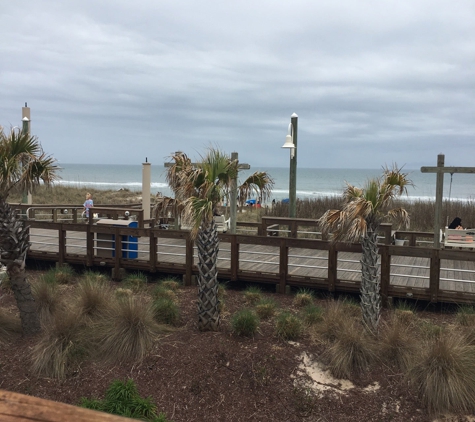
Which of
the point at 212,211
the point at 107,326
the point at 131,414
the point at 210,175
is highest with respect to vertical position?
the point at 210,175

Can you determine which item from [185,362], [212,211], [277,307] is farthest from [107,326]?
[277,307]

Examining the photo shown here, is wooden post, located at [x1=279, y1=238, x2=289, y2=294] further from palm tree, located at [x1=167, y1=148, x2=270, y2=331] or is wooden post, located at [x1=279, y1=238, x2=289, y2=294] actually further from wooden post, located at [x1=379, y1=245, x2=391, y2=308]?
palm tree, located at [x1=167, y1=148, x2=270, y2=331]

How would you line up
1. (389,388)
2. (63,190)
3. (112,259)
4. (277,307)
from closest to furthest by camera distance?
(389,388), (277,307), (112,259), (63,190)

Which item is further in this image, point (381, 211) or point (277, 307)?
point (277, 307)

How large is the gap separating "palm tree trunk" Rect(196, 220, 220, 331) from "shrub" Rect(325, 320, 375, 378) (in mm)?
1605

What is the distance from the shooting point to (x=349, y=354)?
579 cm

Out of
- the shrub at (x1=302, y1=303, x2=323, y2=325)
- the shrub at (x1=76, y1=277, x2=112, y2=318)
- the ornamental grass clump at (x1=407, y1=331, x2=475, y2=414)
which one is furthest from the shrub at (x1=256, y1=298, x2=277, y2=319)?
the ornamental grass clump at (x1=407, y1=331, x2=475, y2=414)

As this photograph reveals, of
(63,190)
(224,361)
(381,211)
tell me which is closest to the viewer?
(224,361)

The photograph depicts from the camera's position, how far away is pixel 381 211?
20.8ft

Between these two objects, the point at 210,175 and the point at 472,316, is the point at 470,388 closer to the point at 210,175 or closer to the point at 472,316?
the point at 472,316

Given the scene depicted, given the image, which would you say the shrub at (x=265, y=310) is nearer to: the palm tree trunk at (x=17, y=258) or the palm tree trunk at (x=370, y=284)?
the palm tree trunk at (x=370, y=284)

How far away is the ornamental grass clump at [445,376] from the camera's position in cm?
514

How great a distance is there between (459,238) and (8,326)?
928 centimetres

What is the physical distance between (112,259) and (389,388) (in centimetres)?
645
